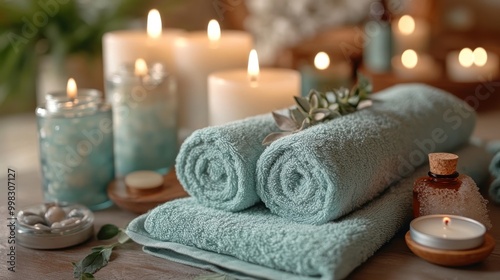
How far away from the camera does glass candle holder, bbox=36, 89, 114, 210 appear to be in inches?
34.9

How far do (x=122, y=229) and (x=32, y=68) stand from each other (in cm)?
98

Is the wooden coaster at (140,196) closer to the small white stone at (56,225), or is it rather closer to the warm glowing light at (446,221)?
the small white stone at (56,225)

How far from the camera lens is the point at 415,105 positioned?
36.4 inches

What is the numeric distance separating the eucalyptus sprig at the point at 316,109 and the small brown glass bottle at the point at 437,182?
0.14 metres

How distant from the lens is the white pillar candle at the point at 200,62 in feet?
3.76

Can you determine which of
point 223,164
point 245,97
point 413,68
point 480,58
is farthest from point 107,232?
point 480,58

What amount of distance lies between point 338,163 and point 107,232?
11.5 inches

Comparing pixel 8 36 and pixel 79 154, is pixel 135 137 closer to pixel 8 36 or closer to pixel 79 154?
pixel 79 154

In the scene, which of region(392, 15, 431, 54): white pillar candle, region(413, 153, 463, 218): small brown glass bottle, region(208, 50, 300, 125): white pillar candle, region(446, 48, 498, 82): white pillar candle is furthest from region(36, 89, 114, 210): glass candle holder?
region(392, 15, 431, 54): white pillar candle

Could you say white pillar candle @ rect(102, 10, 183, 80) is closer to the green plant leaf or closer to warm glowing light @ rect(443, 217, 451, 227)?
the green plant leaf

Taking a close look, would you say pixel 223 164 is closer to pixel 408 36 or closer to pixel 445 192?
pixel 445 192

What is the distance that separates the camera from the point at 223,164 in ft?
2.48

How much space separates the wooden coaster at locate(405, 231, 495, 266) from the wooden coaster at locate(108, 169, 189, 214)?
334 mm

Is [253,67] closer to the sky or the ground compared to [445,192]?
closer to the sky
